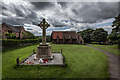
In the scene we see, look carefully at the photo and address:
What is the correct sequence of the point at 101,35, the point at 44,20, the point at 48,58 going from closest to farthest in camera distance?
the point at 48,58, the point at 44,20, the point at 101,35

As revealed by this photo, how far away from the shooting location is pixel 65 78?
4160mm

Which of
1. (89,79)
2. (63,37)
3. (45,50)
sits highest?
(63,37)

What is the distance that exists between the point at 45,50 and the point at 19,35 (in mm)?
31389

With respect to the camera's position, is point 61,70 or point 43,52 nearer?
point 61,70

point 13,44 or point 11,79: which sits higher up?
point 13,44

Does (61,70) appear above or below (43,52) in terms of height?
below

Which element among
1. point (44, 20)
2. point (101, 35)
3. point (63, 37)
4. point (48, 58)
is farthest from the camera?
point (63, 37)

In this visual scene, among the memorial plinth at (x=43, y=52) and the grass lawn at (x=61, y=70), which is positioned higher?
the memorial plinth at (x=43, y=52)

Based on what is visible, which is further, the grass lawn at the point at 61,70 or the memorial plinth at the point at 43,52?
the memorial plinth at the point at 43,52

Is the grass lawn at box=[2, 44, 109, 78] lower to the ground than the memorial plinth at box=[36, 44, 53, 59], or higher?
lower

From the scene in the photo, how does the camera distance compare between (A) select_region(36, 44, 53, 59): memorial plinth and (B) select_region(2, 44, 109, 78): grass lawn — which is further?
(A) select_region(36, 44, 53, 59): memorial plinth

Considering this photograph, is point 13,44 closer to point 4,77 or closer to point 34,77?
point 4,77

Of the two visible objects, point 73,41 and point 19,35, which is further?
point 73,41

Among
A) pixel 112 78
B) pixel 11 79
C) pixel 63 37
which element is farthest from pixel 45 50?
pixel 63 37
